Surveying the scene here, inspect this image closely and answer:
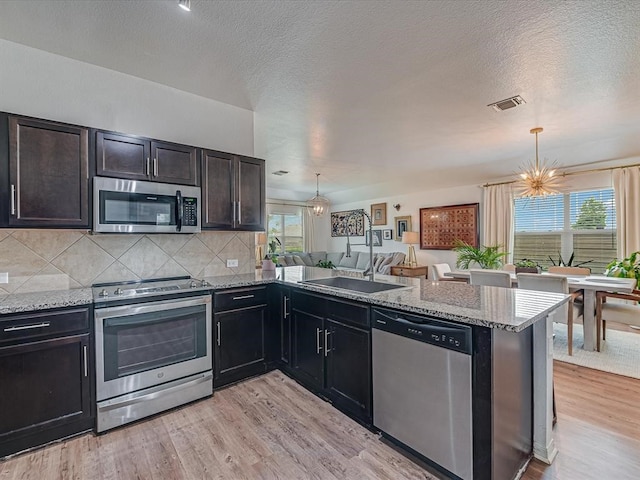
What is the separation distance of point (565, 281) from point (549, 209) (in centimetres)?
279

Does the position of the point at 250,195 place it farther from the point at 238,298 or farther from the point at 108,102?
the point at 108,102

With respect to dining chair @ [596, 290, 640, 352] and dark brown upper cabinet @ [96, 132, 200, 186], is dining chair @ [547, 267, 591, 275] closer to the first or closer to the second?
dining chair @ [596, 290, 640, 352]

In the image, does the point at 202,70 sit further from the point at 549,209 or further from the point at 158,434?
the point at 549,209

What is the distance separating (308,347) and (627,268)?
4.38m

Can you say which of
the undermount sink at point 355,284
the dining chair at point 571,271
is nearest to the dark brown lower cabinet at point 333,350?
the undermount sink at point 355,284

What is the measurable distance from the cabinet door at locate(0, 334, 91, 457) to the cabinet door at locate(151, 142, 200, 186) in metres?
1.31

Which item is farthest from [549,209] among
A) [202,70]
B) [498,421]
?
[202,70]

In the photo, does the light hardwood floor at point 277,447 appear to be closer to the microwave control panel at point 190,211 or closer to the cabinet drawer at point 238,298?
the cabinet drawer at point 238,298

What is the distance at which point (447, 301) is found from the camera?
1.85 meters

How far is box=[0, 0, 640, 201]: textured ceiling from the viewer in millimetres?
1775

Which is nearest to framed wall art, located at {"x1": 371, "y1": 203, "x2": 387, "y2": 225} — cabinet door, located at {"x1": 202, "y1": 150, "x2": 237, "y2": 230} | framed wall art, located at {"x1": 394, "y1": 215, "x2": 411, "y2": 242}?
framed wall art, located at {"x1": 394, "y1": 215, "x2": 411, "y2": 242}

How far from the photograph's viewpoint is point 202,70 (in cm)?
243

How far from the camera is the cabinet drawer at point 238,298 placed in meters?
2.62

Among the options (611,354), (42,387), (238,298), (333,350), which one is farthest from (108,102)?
(611,354)
